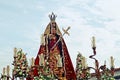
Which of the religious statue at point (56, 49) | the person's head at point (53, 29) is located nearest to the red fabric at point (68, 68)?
the religious statue at point (56, 49)

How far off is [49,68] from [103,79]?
3723mm

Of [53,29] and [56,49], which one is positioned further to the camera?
[53,29]

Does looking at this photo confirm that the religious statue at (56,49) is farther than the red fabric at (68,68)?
No

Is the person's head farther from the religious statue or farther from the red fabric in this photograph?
the red fabric

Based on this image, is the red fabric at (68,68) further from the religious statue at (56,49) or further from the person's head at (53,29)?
the person's head at (53,29)

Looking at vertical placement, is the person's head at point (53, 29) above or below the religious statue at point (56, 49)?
above

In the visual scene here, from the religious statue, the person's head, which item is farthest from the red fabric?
the person's head

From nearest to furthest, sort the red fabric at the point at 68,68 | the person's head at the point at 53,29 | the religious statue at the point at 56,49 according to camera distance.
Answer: the religious statue at the point at 56,49 → the red fabric at the point at 68,68 → the person's head at the point at 53,29

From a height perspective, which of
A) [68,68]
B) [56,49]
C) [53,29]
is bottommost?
[68,68]

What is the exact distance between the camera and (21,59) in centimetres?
2572

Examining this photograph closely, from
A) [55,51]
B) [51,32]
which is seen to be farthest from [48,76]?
[51,32]

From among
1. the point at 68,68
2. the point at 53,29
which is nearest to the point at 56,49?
the point at 68,68

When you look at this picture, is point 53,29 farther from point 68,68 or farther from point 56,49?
point 68,68

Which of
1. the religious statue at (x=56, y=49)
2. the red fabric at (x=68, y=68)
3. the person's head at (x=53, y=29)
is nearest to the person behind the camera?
the religious statue at (x=56, y=49)
